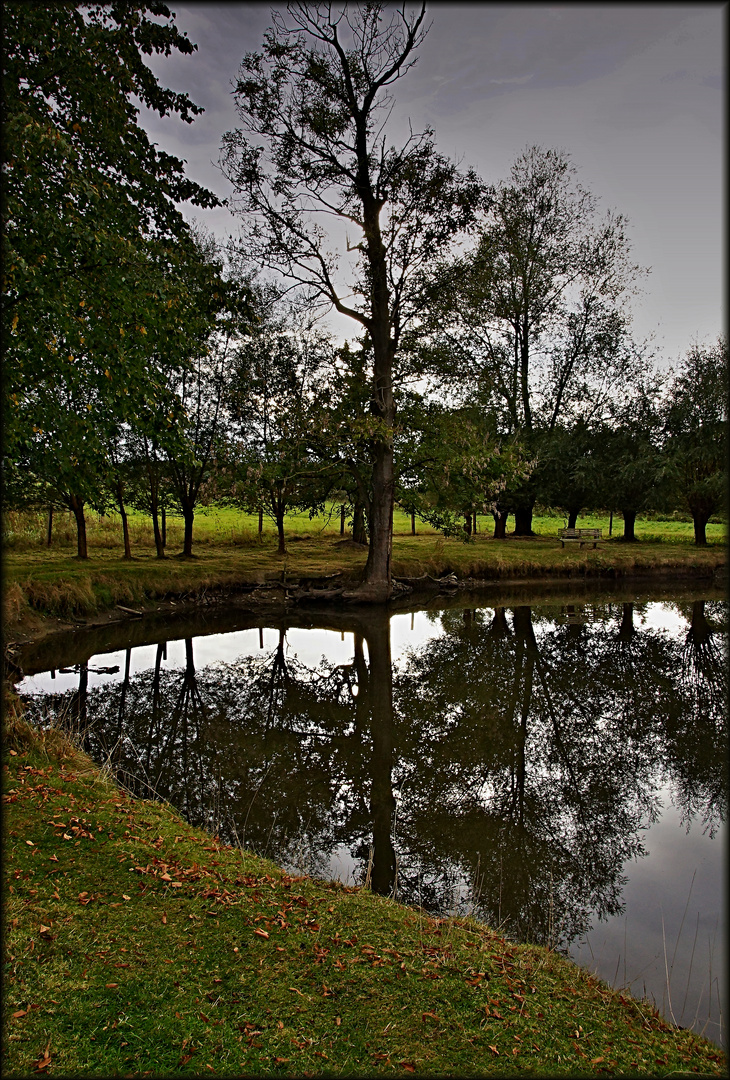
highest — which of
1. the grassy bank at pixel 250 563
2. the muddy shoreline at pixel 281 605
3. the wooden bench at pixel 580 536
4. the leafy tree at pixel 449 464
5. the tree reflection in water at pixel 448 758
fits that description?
the leafy tree at pixel 449 464

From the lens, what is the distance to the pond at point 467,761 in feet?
18.7

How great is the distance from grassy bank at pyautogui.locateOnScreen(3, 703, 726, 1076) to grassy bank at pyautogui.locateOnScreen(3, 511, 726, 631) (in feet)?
35.6

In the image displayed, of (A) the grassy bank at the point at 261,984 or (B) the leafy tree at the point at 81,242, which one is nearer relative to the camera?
(A) the grassy bank at the point at 261,984

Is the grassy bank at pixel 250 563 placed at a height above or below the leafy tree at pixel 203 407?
below

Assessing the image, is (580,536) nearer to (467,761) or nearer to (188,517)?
(188,517)

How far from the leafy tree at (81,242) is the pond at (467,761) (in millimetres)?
4834

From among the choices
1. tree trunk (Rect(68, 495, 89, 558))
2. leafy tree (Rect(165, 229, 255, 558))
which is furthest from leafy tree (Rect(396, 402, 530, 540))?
tree trunk (Rect(68, 495, 89, 558))

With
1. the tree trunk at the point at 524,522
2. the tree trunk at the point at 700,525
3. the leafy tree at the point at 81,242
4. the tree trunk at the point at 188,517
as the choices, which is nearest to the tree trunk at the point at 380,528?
the tree trunk at the point at 188,517

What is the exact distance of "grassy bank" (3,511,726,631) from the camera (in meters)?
17.1

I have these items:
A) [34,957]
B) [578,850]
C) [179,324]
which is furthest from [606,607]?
[34,957]

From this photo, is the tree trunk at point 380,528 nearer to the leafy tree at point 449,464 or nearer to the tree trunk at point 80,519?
the leafy tree at point 449,464

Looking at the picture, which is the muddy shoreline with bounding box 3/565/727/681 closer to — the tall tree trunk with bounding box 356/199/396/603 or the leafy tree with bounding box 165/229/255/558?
the tall tree trunk with bounding box 356/199/396/603

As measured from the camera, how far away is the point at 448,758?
29.3 feet

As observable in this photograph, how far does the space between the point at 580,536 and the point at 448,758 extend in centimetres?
2411
